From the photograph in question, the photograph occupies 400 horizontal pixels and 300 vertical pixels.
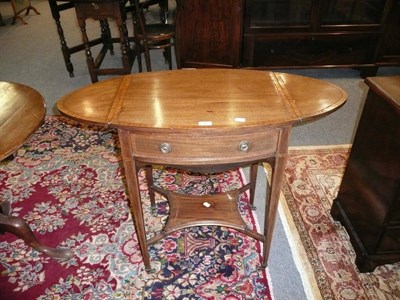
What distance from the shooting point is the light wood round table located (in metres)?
1.17

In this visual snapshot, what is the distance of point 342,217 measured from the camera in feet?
5.81

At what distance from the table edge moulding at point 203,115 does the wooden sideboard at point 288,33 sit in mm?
1878

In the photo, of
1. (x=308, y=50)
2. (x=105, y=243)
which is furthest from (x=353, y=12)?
(x=105, y=243)

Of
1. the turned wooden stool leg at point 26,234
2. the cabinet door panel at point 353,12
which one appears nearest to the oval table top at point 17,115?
the turned wooden stool leg at point 26,234

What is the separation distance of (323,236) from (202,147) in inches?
42.5

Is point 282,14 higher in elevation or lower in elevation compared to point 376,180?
higher

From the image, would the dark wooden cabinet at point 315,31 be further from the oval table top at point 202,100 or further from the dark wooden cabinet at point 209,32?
the oval table top at point 202,100

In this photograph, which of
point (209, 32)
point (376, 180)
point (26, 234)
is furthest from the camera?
point (209, 32)

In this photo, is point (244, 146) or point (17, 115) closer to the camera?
point (244, 146)

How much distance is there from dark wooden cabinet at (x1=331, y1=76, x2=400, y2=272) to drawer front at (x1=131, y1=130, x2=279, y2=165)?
0.57 m

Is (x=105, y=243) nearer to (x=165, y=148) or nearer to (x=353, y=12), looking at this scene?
(x=165, y=148)

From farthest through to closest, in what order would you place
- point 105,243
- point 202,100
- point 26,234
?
point 105,243 < point 26,234 < point 202,100

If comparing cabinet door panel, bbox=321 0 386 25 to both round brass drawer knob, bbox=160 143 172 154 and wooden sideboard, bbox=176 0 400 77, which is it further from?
round brass drawer knob, bbox=160 143 172 154

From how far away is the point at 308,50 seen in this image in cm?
330
